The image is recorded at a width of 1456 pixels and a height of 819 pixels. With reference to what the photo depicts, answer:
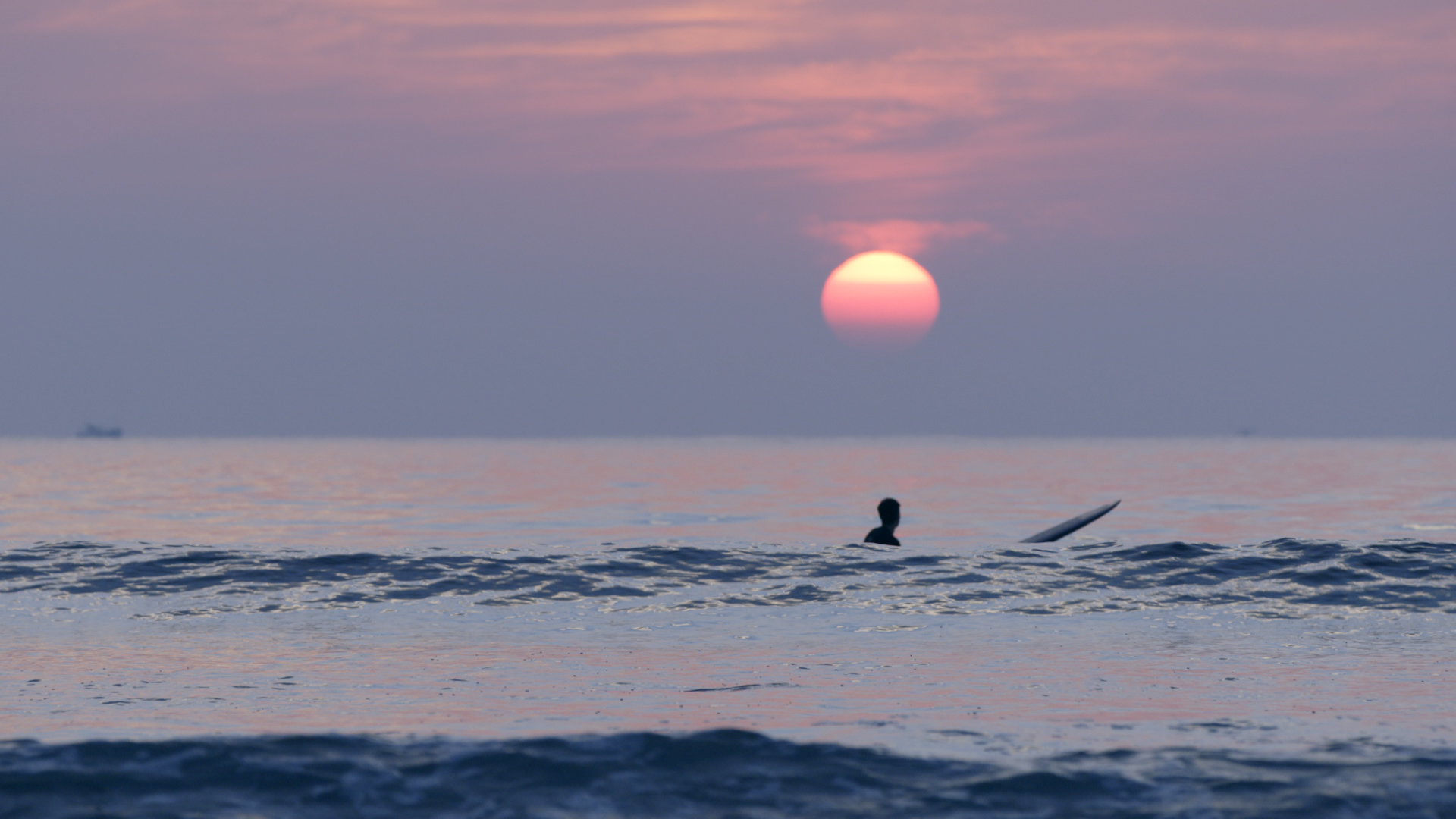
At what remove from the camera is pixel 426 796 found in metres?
9.47

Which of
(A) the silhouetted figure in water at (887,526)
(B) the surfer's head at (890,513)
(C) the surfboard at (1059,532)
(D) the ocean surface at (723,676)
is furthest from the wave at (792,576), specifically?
(C) the surfboard at (1059,532)

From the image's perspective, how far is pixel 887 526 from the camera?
2659 cm

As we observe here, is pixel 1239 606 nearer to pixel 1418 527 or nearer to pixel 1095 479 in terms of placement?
pixel 1418 527

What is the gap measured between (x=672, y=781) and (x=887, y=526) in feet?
56.5

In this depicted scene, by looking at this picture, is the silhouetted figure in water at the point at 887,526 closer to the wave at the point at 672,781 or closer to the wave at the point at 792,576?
the wave at the point at 792,576

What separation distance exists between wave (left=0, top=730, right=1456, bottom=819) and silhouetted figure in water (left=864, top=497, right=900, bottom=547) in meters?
16.2

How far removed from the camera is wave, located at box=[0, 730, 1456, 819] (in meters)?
9.12

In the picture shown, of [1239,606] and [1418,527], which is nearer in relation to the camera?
[1239,606]

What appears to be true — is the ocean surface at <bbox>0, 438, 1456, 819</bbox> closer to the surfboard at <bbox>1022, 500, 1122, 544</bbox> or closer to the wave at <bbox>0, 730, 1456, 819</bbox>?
the wave at <bbox>0, 730, 1456, 819</bbox>

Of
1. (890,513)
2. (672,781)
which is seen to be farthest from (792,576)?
(672,781)

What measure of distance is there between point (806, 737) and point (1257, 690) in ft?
16.9

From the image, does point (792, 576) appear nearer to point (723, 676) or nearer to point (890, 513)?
point (890, 513)

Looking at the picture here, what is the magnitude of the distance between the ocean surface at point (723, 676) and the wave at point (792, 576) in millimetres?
119

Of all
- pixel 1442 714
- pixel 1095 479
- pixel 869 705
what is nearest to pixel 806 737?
pixel 869 705
